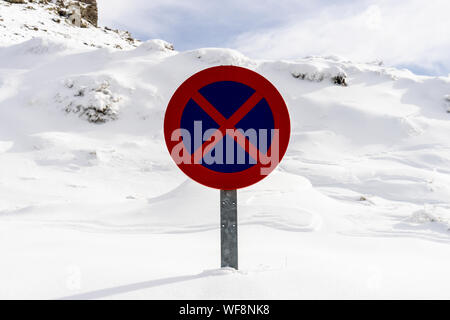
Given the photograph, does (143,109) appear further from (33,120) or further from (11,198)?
(11,198)

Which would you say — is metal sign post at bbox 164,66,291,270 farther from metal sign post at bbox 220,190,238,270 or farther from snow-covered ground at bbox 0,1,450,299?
snow-covered ground at bbox 0,1,450,299

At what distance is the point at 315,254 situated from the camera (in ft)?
9.48

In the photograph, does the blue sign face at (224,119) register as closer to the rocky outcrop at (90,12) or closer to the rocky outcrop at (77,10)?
the rocky outcrop at (77,10)

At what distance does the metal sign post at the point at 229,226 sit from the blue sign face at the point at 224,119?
280mm

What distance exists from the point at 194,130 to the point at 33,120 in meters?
12.5

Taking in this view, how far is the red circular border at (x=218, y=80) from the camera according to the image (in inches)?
70.9

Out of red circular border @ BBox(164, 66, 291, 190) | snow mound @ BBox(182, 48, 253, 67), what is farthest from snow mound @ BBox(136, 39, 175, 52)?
red circular border @ BBox(164, 66, 291, 190)

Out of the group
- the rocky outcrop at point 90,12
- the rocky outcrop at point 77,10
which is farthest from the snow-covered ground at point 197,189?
the rocky outcrop at point 90,12

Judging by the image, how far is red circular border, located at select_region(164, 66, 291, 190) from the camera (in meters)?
1.80

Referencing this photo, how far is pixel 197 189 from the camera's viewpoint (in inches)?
192

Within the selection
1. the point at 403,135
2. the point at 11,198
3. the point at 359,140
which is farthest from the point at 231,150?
the point at 403,135

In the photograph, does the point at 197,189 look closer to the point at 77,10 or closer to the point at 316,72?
the point at 316,72

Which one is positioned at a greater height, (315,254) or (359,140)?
(359,140)

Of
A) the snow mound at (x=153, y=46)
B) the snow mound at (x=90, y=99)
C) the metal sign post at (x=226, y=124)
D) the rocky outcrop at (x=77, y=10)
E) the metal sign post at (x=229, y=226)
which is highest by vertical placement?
the rocky outcrop at (x=77, y=10)
